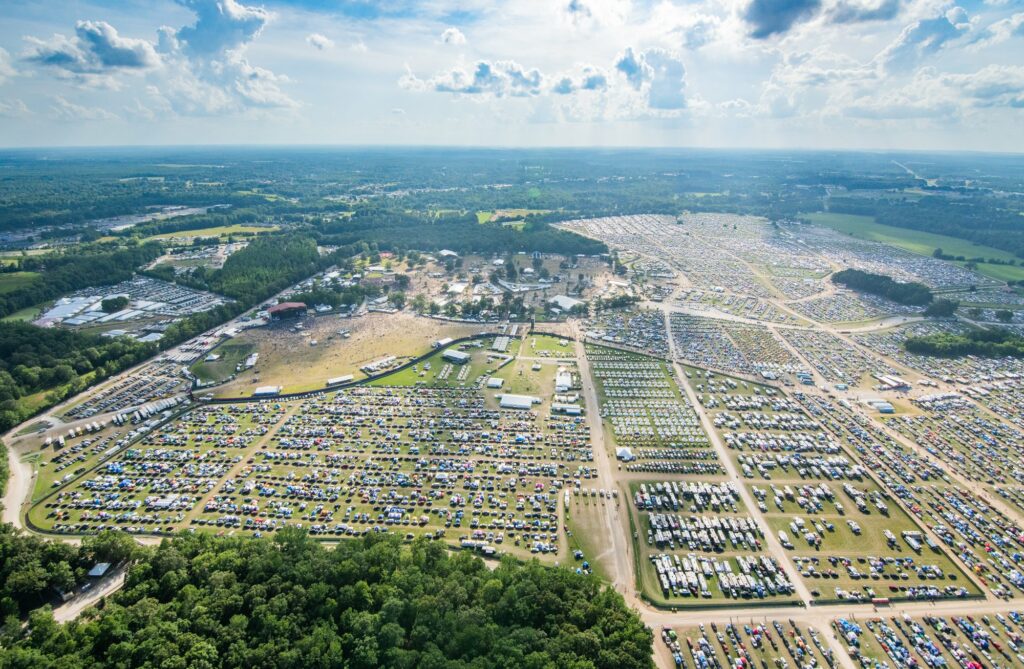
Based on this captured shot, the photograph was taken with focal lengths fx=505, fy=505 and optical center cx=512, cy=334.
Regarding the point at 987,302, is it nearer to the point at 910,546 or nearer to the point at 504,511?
the point at 910,546

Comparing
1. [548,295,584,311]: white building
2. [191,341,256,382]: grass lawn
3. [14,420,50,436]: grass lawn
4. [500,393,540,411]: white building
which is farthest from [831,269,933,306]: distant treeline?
[14,420,50,436]: grass lawn

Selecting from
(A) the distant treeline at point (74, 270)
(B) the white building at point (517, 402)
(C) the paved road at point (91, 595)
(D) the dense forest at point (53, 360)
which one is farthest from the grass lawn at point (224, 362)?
(A) the distant treeline at point (74, 270)

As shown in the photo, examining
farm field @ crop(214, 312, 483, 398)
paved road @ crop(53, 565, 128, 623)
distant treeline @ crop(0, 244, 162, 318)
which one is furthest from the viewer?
distant treeline @ crop(0, 244, 162, 318)

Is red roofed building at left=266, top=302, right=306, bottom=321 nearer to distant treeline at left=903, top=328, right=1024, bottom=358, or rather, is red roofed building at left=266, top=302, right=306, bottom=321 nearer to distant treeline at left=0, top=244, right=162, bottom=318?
distant treeline at left=0, top=244, right=162, bottom=318

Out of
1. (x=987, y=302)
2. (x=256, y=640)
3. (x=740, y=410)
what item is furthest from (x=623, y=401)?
(x=987, y=302)

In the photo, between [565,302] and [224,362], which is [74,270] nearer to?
[224,362]

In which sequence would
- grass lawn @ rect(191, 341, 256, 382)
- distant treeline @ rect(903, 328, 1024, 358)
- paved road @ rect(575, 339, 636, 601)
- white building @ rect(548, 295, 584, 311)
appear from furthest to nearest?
white building @ rect(548, 295, 584, 311) → distant treeline @ rect(903, 328, 1024, 358) → grass lawn @ rect(191, 341, 256, 382) → paved road @ rect(575, 339, 636, 601)

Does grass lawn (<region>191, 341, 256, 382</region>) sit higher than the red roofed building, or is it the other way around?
the red roofed building
